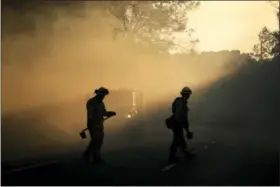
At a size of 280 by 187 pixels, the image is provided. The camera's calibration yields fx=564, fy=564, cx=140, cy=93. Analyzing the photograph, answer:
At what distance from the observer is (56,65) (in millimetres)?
24891

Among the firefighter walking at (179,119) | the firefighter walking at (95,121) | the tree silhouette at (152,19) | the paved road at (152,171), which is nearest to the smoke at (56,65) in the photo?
the tree silhouette at (152,19)

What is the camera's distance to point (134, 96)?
3042cm

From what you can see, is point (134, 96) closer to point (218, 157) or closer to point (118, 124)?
point (118, 124)

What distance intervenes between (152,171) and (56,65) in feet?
48.9

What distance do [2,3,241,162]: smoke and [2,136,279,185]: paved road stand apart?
217 inches

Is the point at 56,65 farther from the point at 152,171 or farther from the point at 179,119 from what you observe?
the point at 152,171

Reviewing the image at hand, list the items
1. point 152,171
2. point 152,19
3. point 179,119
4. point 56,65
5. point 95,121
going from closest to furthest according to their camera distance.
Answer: point 152,171
point 95,121
point 179,119
point 56,65
point 152,19

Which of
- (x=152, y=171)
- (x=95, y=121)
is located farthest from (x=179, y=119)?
(x=95, y=121)

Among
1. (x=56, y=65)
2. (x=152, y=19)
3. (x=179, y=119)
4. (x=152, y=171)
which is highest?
(x=152, y=19)

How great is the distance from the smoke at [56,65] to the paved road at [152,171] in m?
5.50

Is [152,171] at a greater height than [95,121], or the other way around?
[95,121]

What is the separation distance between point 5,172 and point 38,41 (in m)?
13.9

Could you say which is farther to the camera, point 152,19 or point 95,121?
point 152,19

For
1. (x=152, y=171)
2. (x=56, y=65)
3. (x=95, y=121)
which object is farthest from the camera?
(x=56, y=65)
